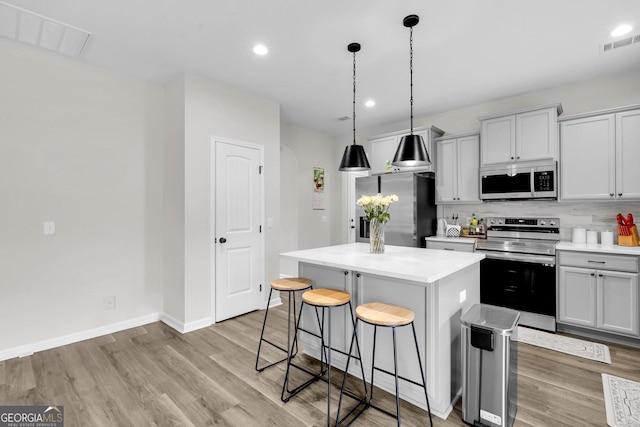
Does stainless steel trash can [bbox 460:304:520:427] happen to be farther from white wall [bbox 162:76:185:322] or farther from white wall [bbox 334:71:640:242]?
white wall [bbox 162:76:185:322]

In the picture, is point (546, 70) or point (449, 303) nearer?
point (449, 303)

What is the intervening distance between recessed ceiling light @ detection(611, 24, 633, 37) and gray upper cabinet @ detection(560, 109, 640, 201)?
950mm

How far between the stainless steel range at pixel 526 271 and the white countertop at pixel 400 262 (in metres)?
1.40

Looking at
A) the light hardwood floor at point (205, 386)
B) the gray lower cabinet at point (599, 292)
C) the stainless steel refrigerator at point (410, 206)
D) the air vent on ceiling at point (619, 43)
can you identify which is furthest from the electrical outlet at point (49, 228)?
the air vent on ceiling at point (619, 43)

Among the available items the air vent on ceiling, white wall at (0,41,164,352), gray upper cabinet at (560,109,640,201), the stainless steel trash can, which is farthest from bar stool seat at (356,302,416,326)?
the air vent on ceiling

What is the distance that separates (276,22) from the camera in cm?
247

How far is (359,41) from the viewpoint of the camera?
273 centimetres

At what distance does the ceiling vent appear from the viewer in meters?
2.34

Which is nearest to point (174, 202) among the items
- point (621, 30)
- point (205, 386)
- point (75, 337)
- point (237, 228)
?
point (237, 228)

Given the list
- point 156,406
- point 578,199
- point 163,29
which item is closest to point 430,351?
point 156,406

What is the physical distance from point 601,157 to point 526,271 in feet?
4.83

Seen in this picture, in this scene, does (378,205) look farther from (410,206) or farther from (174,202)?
(174,202)

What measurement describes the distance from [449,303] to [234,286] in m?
2.59

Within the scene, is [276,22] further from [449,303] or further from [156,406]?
[156,406]
